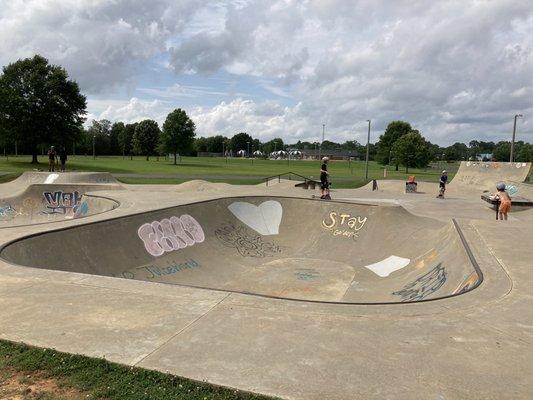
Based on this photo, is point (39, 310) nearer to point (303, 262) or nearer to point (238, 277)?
point (238, 277)

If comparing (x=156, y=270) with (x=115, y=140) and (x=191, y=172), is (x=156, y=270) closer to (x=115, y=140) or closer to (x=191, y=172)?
(x=191, y=172)

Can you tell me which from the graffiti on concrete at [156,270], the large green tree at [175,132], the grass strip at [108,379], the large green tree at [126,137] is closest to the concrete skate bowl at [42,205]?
the graffiti on concrete at [156,270]

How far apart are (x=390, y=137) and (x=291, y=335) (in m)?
87.9

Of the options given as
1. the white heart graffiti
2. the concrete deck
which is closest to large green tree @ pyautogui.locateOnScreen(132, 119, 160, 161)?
the white heart graffiti

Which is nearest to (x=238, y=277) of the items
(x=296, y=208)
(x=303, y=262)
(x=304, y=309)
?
(x=303, y=262)

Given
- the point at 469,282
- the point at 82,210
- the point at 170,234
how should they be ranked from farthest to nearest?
1. the point at 82,210
2. the point at 170,234
3. the point at 469,282

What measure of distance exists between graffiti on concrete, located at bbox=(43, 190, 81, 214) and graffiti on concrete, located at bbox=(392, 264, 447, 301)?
1623 centimetres

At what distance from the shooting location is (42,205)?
2023 centimetres

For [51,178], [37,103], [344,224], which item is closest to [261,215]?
[344,224]

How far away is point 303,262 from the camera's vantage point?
43.1ft

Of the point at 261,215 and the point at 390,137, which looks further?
the point at 390,137

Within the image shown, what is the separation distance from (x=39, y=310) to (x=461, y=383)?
185 inches

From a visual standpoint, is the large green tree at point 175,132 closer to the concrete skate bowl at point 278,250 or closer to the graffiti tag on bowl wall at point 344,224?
the concrete skate bowl at point 278,250

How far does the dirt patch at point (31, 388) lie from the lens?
3312mm
